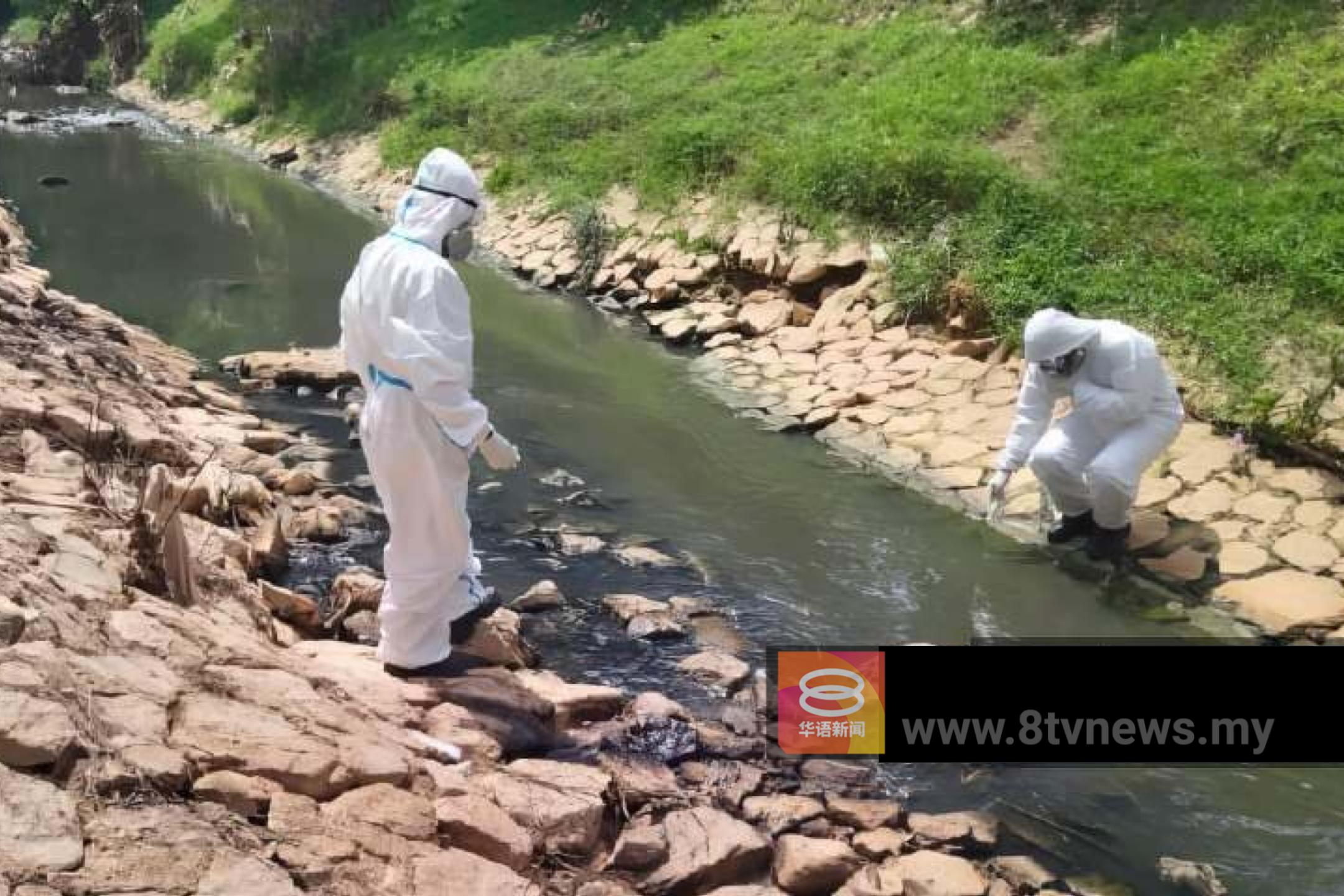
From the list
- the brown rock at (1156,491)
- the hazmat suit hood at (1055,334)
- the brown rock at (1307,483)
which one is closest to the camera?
the hazmat suit hood at (1055,334)

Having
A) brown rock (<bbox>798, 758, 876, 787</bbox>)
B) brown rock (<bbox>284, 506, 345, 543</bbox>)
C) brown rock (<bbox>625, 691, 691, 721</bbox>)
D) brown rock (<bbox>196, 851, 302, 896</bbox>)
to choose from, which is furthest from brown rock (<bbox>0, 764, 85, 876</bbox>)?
brown rock (<bbox>284, 506, 345, 543</bbox>)

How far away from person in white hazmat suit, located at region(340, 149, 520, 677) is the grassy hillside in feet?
15.9

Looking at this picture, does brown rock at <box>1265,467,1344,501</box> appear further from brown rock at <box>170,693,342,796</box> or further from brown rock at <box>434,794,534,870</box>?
brown rock at <box>170,693,342,796</box>

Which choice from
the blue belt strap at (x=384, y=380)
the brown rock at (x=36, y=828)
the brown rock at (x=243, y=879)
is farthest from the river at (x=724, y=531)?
the brown rock at (x=36, y=828)

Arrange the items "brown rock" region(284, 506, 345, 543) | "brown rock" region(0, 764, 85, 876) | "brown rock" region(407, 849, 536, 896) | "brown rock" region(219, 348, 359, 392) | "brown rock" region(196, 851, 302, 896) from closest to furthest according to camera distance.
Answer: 1. "brown rock" region(0, 764, 85, 876)
2. "brown rock" region(196, 851, 302, 896)
3. "brown rock" region(407, 849, 536, 896)
4. "brown rock" region(284, 506, 345, 543)
5. "brown rock" region(219, 348, 359, 392)

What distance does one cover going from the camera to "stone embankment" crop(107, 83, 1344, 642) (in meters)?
6.27

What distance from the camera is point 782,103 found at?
13.2 m

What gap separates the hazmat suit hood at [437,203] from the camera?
4328mm

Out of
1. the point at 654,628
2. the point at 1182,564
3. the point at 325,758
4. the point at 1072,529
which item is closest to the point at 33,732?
the point at 325,758

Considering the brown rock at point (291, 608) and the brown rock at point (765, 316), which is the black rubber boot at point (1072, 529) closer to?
the brown rock at point (291, 608)

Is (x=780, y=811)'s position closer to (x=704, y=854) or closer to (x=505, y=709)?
(x=704, y=854)

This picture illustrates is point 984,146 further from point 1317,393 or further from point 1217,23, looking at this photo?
point 1317,393

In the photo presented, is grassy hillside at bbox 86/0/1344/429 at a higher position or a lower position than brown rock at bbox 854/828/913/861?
higher

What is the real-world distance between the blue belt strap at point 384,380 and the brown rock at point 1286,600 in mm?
4131
